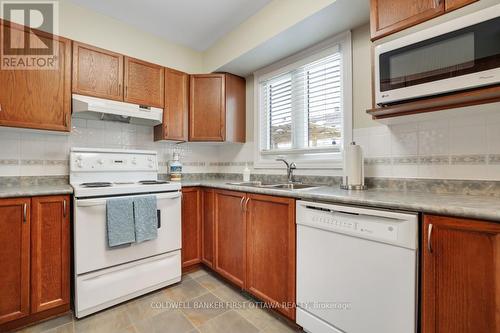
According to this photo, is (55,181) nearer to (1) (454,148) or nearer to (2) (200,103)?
(2) (200,103)

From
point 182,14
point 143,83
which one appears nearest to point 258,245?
point 143,83

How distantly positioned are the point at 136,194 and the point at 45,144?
0.97m

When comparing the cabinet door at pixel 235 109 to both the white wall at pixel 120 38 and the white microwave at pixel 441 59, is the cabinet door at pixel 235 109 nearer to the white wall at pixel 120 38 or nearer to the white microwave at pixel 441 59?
the white wall at pixel 120 38

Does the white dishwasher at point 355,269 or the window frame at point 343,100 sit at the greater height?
the window frame at point 343,100

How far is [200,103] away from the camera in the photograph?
2.71 m

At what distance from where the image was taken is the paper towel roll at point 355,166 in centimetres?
166

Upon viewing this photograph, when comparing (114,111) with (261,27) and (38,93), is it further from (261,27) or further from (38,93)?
(261,27)

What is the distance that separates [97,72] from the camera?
2092 millimetres

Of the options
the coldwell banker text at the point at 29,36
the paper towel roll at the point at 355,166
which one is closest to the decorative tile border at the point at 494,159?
the paper towel roll at the point at 355,166

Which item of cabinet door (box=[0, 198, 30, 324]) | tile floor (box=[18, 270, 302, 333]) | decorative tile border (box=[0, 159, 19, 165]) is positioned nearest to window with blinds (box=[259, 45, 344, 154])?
tile floor (box=[18, 270, 302, 333])

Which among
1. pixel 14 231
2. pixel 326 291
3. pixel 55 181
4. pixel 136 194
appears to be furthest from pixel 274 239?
pixel 55 181

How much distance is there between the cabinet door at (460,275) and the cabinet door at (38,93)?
2.56 metres

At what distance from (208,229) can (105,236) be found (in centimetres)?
91

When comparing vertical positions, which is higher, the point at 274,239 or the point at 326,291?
the point at 274,239
